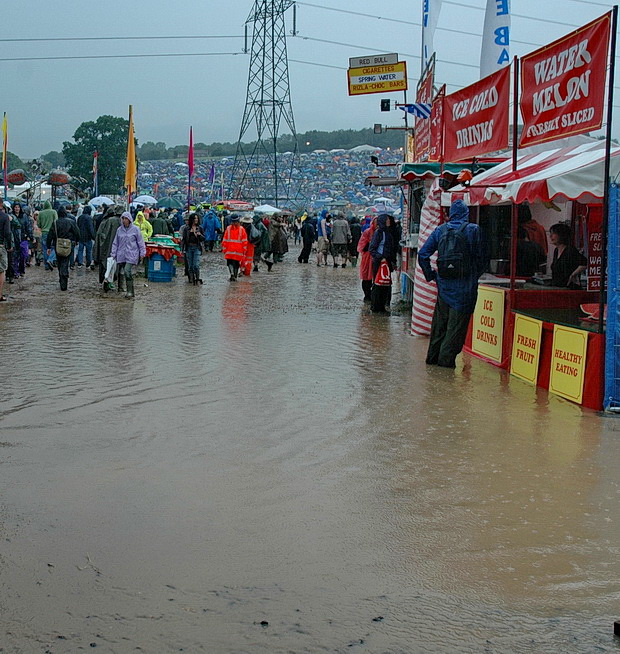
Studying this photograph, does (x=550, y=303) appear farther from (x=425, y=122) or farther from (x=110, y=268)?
(x=110, y=268)

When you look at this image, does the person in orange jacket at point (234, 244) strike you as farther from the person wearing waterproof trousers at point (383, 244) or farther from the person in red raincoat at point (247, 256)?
the person wearing waterproof trousers at point (383, 244)

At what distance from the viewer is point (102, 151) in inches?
3332

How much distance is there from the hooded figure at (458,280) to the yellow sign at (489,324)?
1.68 feet

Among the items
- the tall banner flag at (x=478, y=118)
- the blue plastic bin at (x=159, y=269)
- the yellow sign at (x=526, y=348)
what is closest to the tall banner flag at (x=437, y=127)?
the tall banner flag at (x=478, y=118)

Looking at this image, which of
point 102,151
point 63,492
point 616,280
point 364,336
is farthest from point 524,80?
point 102,151

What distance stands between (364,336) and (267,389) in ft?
14.0

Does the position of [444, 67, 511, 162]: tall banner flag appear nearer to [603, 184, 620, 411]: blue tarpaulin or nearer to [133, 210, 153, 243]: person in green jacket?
[603, 184, 620, 411]: blue tarpaulin

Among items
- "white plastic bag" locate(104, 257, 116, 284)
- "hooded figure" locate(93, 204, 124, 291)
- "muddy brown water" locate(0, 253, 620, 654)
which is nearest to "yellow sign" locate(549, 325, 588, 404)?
"muddy brown water" locate(0, 253, 620, 654)

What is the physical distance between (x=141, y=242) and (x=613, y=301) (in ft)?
36.9

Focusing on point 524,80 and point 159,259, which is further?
point 159,259

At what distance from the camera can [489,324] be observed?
1070cm

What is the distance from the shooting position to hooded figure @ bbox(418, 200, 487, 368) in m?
9.96

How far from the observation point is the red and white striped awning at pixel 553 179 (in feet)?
26.2

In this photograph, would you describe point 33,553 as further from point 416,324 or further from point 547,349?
point 416,324
